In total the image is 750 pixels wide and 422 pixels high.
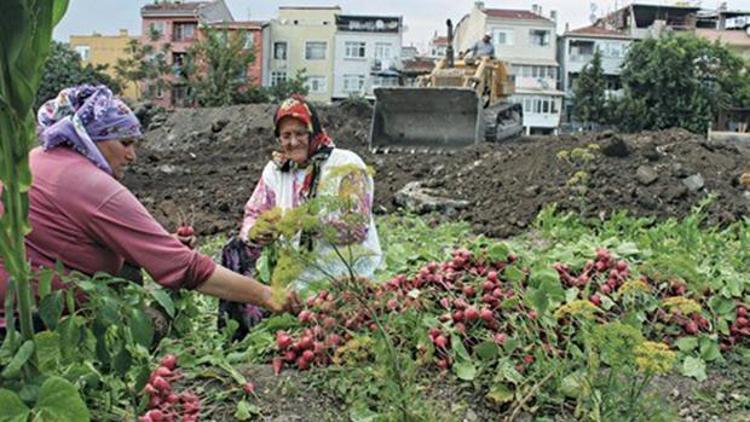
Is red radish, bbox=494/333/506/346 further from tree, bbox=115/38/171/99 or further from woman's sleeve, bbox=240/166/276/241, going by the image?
tree, bbox=115/38/171/99

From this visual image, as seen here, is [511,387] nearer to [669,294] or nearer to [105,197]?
[669,294]

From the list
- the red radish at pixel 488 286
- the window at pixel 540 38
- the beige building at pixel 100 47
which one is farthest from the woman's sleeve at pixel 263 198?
the beige building at pixel 100 47

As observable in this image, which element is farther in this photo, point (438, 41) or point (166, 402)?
point (438, 41)

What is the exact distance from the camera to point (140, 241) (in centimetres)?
325

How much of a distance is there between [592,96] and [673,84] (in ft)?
18.4

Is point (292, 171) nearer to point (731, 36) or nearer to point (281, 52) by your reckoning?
point (281, 52)

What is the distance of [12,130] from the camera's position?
65.6 inches

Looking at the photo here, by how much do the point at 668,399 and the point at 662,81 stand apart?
161ft

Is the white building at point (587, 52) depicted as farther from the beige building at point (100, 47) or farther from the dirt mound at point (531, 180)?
the dirt mound at point (531, 180)

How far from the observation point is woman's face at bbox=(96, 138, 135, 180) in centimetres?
345

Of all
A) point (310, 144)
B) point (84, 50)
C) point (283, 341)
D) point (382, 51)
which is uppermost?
point (382, 51)

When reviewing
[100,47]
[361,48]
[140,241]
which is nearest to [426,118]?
[140,241]

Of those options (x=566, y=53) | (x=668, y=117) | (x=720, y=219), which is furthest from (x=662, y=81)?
(x=720, y=219)

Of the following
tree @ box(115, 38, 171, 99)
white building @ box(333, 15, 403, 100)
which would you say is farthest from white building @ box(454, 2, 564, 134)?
tree @ box(115, 38, 171, 99)
